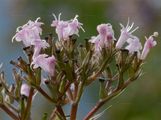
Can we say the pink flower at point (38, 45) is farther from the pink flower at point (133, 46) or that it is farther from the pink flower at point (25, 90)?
the pink flower at point (133, 46)

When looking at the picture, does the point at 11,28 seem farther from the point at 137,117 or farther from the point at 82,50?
the point at 82,50

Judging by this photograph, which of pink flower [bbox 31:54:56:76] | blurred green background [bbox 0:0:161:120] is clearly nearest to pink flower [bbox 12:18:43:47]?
pink flower [bbox 31:54:56:76]

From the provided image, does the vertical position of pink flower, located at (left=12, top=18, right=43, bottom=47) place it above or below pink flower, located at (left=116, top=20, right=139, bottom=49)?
above

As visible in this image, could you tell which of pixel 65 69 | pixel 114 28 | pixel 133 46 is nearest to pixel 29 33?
pixel 65 69

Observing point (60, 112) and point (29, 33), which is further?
point (29, 33)

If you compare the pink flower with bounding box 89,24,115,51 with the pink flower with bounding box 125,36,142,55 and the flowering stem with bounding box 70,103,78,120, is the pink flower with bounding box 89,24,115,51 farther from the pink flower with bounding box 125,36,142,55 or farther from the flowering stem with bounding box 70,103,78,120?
the flowering stem with bounding box 70,103,78,120

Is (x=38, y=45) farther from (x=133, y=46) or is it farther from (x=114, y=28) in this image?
(x=114, y=28)

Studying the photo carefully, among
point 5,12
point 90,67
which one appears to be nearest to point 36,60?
point 90,67
